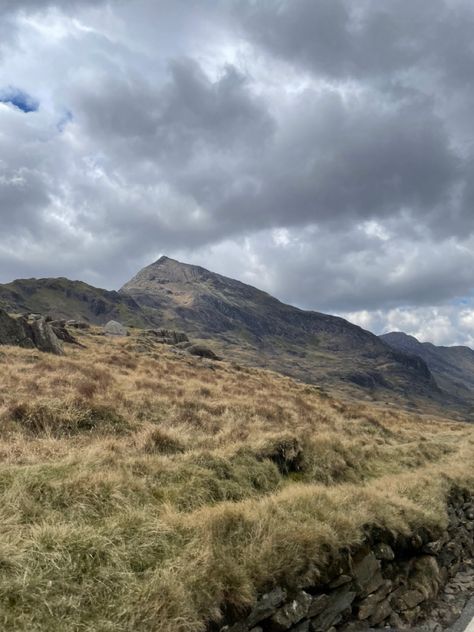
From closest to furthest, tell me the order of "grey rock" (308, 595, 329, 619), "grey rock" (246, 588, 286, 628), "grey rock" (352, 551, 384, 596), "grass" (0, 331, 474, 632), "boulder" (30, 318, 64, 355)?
"grass" (0, 331, 474, 632)
"grey rock" (246, 588, 286, 628)
"grey rock" (308, 595, 329, 619)
"grey rock" (352, 551, 384, 596)
"boulder" (30, 318, 64, 355)

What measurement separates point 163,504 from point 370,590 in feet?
A: 22.3

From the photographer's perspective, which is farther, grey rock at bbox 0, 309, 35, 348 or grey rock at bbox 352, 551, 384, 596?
grey rock at bbox 0, 309, 35, 348

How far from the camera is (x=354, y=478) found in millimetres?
18719

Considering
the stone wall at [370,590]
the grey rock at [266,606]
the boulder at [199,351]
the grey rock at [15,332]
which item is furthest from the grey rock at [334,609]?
the boulder at [199,351]

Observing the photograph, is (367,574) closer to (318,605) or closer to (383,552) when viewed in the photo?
(383,552)

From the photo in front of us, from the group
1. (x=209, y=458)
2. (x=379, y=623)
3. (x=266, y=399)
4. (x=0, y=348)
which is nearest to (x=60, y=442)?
(x=209, y=458)

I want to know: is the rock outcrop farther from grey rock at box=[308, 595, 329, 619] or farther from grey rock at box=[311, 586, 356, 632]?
grey rock at box=[308, 595, 329, 619]

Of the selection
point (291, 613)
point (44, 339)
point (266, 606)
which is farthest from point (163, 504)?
point (44, 339)

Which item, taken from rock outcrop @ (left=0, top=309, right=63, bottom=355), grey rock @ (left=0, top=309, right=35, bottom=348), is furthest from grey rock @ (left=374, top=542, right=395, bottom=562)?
grey rock @ (left=0, top=309, right=35, bottom=348)

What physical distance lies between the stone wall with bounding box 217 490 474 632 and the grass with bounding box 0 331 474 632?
39 centimetres

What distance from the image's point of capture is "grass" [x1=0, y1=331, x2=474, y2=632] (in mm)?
7191

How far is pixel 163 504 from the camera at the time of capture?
10.3m

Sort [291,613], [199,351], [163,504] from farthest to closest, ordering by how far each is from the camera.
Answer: [199,351]
[163,504]
[291,613]

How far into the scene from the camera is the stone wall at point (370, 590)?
934cm
